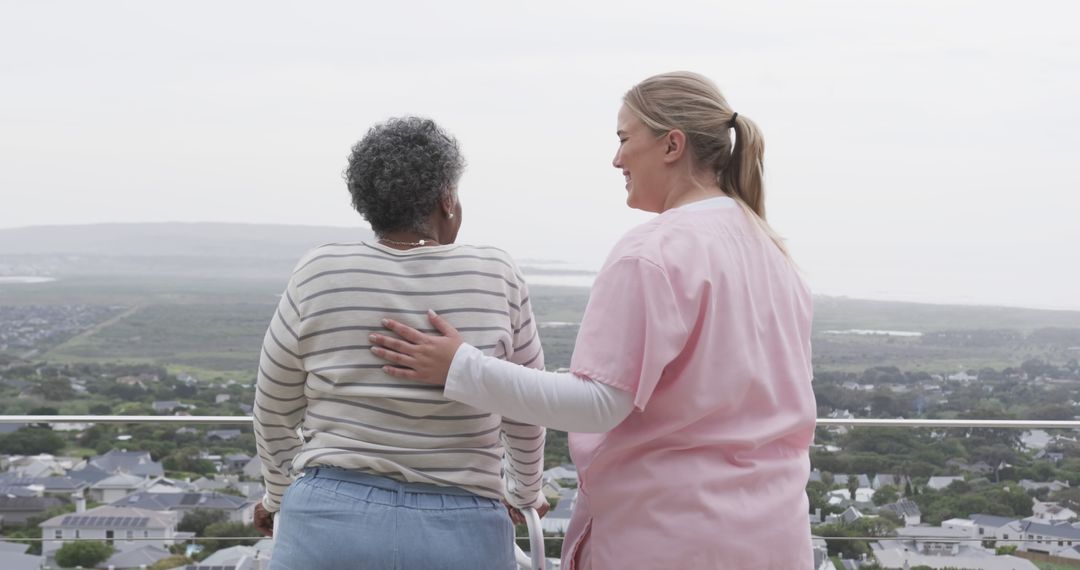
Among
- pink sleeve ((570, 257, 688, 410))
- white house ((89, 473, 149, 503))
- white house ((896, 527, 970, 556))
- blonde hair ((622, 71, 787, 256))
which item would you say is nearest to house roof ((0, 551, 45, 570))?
white house ((89, 473, 149, 503))

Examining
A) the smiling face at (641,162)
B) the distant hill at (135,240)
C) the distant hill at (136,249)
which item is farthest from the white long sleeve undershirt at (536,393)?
the distant hill at (135,240)

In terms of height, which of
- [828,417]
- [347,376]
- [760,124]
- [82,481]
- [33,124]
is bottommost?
[82,481]

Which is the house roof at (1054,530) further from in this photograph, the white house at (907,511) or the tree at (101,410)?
the tree at (101,410)

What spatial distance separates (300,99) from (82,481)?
9.41 ft

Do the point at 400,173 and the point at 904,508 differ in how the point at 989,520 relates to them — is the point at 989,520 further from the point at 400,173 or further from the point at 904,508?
the point at 400,173

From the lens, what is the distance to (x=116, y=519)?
2.70m

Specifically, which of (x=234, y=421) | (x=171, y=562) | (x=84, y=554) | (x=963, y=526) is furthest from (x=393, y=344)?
(x=963, y=526)

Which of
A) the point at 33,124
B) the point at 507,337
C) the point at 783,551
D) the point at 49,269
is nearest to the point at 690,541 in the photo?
the point at 783,551

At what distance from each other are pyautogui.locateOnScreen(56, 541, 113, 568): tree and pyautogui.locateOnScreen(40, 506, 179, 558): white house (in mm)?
17

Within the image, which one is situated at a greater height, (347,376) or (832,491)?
(347,376)

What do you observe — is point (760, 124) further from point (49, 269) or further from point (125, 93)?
point (125, 93)

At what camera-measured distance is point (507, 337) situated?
137 cm

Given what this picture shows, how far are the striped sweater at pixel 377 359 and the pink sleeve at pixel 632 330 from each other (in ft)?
0.53

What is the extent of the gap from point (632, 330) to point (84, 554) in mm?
2099
